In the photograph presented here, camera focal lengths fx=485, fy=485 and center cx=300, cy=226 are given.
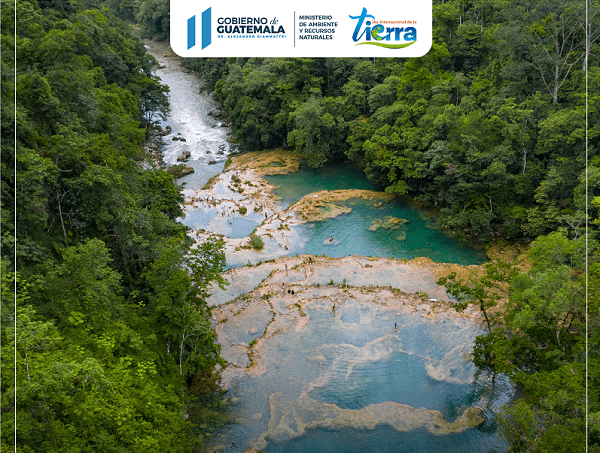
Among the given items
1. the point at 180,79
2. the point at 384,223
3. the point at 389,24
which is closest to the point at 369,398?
the point at 389,24

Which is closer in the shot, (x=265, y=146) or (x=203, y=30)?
(x=203, y=30)

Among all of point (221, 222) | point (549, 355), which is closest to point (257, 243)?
point (221, 222)

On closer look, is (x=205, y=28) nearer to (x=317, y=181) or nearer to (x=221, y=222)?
(x=221, y=222)

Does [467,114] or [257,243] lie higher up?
[467,114]

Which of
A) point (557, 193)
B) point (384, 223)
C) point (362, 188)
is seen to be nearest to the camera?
point (557, 193)

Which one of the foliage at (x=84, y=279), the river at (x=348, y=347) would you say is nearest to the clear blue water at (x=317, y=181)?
the river at (x=348, y=347)

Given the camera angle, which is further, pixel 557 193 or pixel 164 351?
pixel 557 193

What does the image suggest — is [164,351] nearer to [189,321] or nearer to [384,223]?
[189,321]
